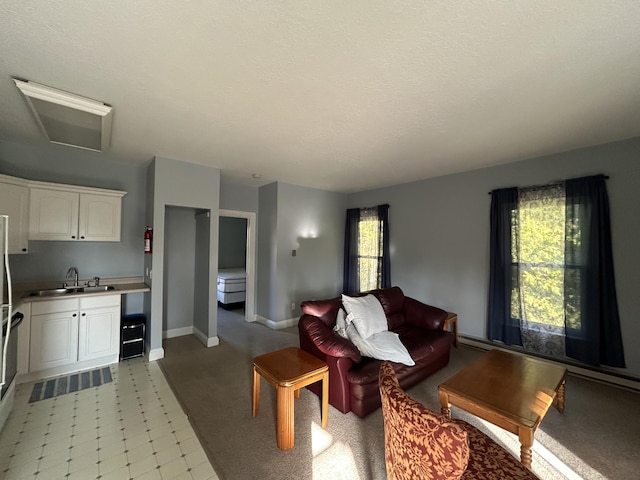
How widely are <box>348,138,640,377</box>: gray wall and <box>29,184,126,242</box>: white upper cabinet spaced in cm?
439

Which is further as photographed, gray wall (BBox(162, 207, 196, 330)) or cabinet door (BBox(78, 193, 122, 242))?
gray wall (BBox(162, 207, 196, 330))

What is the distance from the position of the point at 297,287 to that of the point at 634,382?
453 centimetres

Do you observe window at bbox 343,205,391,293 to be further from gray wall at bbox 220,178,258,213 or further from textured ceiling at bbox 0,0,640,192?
textured ceiling at bbox 0,0,640,192

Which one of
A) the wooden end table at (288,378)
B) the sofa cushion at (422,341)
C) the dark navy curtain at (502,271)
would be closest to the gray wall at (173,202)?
the wooden end table at (288,378)

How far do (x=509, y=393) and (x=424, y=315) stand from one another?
1562mm

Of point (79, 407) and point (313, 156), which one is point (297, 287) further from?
point (79, 407)

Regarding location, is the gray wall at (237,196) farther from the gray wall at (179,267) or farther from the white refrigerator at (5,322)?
the white refrigerator at (5,322)

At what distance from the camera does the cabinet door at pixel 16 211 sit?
263cm

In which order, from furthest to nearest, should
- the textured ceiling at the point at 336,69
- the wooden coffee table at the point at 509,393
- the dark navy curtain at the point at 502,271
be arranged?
the dark navy curtain at the point at 502,271, the wooden coffee table at the point at 509,393, the textured ceiling at the point at 336,69

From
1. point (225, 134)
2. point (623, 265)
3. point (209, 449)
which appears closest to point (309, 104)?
point (225, 134)

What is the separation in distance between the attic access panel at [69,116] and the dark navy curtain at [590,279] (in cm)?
511

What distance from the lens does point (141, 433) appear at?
2.09 m

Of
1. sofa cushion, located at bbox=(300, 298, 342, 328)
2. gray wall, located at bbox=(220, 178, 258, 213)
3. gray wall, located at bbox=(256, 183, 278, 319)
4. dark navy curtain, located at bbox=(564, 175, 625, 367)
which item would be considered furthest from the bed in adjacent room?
dark navy curtain, located at bbox=(564, 175, 625, 367)

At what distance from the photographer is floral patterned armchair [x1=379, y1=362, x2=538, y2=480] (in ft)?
3.15
